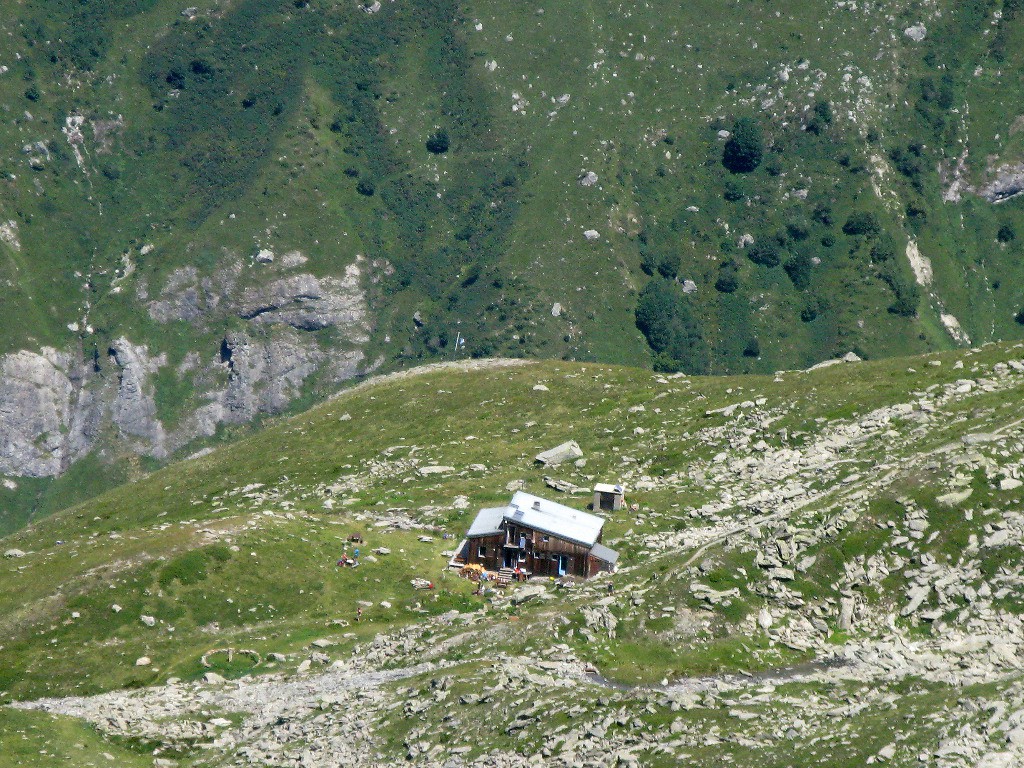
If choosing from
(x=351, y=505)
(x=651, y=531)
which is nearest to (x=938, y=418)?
(x=651, y=531)

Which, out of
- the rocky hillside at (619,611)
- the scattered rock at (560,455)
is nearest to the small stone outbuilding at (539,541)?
the rocky hillside at (619,611)

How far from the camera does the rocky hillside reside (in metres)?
60.5

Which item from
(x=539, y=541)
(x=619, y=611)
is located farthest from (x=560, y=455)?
(x=619, y=611)

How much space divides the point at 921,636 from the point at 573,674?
1740 cm

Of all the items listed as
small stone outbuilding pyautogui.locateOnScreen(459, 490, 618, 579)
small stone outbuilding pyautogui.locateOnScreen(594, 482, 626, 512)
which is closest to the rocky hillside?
small stone outbuilding pyautogui.locateOnScreen(594, 482, 626, 512)

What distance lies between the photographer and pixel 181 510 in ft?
389

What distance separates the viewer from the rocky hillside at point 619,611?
60.5 m

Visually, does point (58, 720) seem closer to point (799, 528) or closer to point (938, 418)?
point (799, 528)

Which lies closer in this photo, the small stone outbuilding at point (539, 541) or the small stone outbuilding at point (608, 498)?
the small stone outbuilding at point (539, 541)

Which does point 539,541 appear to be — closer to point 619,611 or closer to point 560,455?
point 619,611

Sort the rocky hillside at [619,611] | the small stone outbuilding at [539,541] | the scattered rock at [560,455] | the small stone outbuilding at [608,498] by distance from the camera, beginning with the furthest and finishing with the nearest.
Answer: the scattered rock at [560,455] < the small stone outbuilding at [608,498] < the small stone outbuilding at [539,541] < the rocky hillside at [619,611]

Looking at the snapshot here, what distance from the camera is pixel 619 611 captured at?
243 feet

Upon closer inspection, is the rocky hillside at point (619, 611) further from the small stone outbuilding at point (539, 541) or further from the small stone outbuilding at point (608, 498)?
the small stone outbuilding at point (539, 541)

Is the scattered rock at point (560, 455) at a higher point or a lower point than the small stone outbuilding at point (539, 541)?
higher
